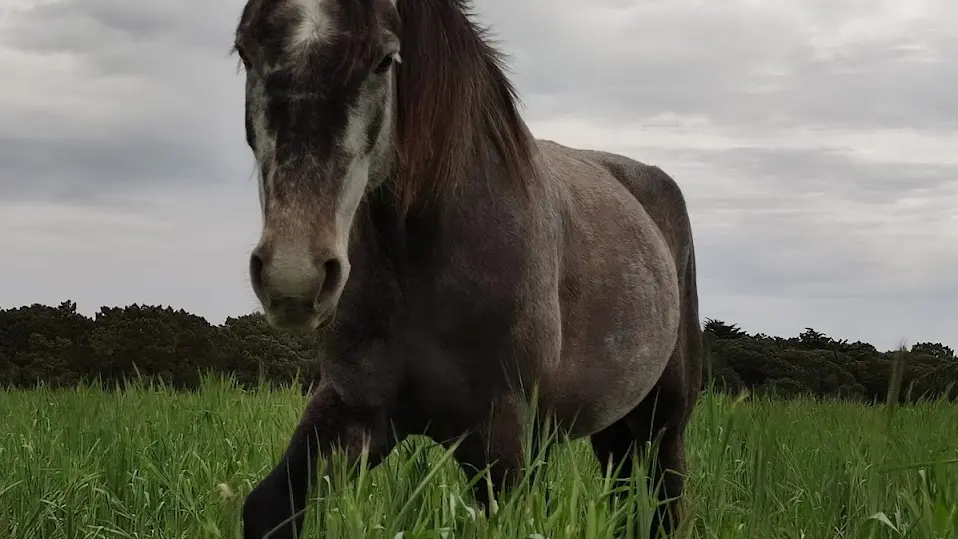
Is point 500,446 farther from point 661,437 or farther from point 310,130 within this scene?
point 661,437

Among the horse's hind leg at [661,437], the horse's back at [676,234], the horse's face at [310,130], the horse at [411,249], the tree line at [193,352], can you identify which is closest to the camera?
the horse's face at [310,130]

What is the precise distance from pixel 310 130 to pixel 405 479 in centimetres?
89

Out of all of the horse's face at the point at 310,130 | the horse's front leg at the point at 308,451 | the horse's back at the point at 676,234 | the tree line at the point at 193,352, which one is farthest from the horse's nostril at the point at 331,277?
the tree line at the point at 193,352

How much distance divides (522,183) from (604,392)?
1001 mm

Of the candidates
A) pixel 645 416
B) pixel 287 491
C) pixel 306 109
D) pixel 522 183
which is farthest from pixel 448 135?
pixel 645 416

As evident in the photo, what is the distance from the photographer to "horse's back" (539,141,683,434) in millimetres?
3447

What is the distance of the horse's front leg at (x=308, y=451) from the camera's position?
2.81 metres

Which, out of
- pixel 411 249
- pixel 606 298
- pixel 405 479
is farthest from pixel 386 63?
pixel 606 298

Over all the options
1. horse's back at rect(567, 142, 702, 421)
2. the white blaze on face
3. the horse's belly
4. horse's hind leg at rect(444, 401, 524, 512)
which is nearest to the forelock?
the white blaze on face

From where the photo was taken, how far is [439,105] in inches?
108

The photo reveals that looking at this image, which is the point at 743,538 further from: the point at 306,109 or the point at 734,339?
the point at 734,339

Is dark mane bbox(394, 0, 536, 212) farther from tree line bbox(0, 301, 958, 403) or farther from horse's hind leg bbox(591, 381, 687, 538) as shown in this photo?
tree line bbox(0, 301, 958, 403)

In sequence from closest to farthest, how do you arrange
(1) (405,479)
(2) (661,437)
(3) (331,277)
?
1. (3) (331,277)
2. (1) (405,479)
3. (2) (661,437)

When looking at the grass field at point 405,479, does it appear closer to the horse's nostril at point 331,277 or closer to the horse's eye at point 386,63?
the horse's nostril at point 331,277
